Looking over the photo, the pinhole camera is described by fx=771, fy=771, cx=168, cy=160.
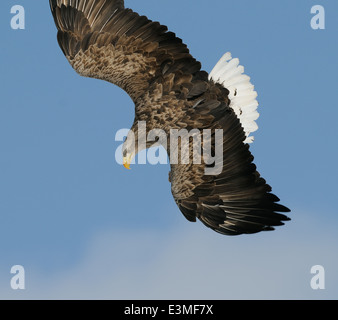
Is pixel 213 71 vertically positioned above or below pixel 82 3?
below

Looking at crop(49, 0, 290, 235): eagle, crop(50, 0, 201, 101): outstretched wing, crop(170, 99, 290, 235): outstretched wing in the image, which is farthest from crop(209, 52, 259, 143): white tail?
crop(170, 99, 290, 235): outstretched wing

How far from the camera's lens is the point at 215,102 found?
10.7 meters

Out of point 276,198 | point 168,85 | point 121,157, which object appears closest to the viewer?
point 276,198

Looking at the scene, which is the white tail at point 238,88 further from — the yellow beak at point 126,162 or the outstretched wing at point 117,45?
the yellow beak at point 126,162

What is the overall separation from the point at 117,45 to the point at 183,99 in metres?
1.41

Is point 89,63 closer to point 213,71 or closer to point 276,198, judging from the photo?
point 213,71

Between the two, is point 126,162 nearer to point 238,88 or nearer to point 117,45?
point 117,45

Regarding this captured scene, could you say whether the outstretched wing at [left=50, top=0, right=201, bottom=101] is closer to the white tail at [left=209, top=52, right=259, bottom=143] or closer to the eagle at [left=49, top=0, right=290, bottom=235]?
the eagle at [left=49, top=0, right=290, bottom=235]

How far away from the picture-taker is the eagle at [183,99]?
33.5 feet

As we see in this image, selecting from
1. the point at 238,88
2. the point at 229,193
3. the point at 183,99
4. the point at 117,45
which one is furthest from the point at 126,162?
the point at 238,88

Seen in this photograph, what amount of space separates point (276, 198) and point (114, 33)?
3433 mm

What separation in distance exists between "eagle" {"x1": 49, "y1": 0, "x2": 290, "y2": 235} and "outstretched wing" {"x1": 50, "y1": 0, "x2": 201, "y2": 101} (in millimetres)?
14

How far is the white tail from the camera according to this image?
1219cm

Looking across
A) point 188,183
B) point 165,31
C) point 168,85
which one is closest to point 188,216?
point 188,183
